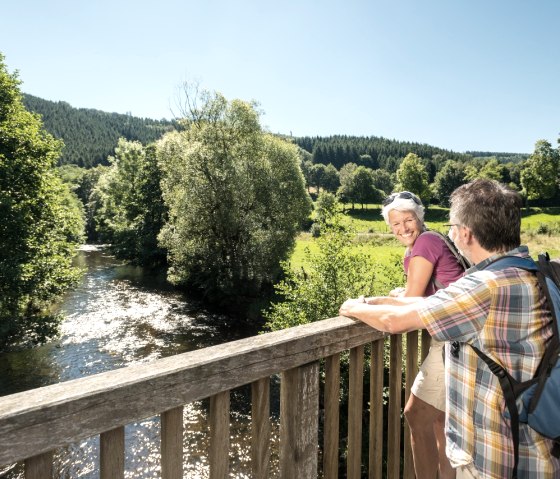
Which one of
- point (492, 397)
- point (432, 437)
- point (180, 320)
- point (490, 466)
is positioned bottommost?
point (180, 320)

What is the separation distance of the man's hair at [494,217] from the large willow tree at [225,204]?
21788mm

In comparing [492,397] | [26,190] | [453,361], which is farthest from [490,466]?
[26,190]

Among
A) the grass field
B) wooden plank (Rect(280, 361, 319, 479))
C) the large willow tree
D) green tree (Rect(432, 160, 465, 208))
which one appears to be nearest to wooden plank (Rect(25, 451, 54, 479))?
wooden plank (Rect(280, 361, 319, 479))

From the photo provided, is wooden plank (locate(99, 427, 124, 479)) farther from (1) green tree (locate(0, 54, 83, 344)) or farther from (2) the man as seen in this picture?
(1) green tree (locate(0, 54, 83, 344))

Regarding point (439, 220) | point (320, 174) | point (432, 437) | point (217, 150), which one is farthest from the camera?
point (320, 174)

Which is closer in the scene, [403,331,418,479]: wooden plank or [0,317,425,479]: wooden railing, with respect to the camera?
[0,317,425,479]: wooden railing

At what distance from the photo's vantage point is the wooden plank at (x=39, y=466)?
50.7 inches

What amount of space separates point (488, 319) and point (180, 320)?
21.2m

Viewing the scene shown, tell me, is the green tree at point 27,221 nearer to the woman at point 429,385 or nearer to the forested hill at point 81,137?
the woman at point 429,385

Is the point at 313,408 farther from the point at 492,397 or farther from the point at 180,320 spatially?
the point at 180,320

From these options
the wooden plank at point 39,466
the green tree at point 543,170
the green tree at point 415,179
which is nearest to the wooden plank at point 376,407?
the wooden plank at point 39,466

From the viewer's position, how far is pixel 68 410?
1.33 m

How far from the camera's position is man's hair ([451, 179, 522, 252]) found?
1.94 metres

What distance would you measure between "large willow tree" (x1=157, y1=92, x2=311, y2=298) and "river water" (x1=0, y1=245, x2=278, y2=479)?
2614 mm
